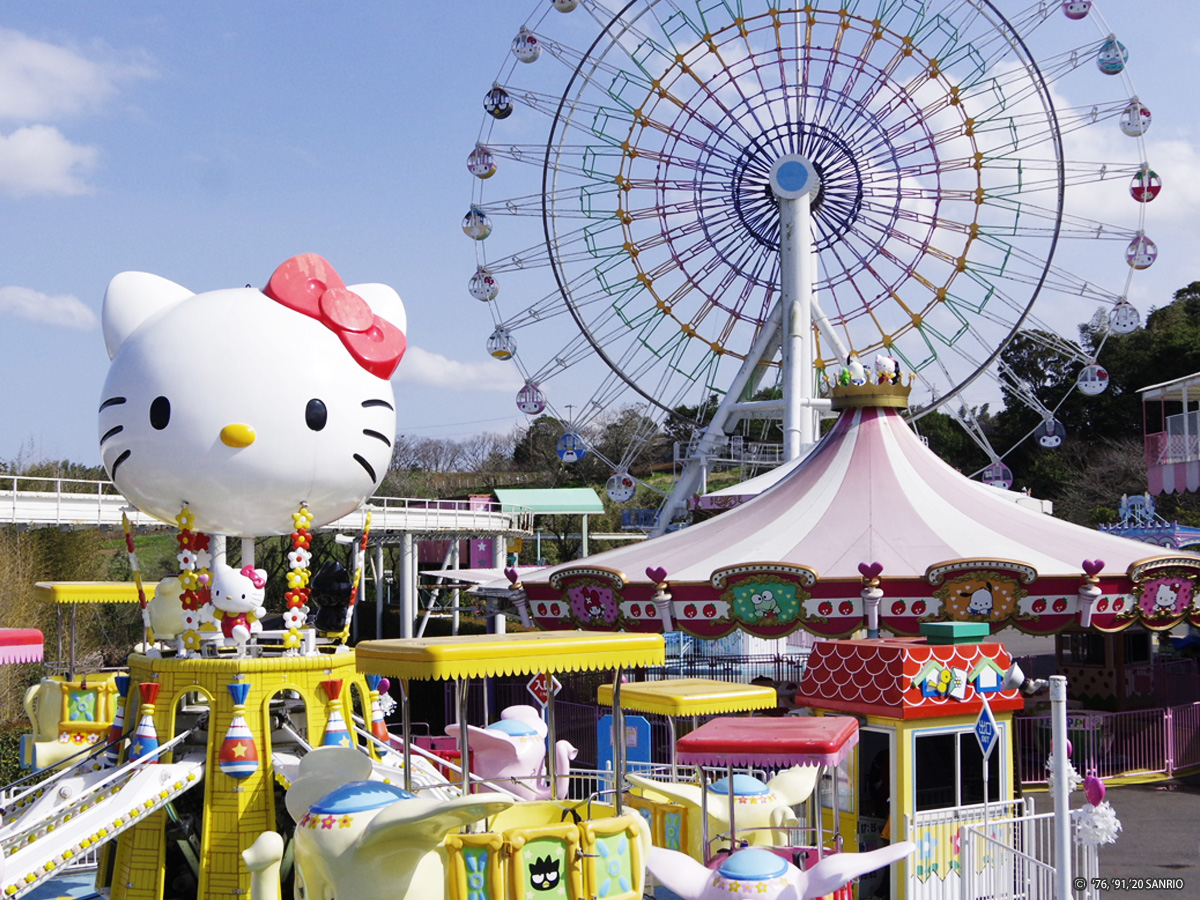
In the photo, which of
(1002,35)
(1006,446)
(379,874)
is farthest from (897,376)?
(1006,446)

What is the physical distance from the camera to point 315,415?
8461mm

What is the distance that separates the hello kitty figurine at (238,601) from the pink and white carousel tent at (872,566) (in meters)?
7.03

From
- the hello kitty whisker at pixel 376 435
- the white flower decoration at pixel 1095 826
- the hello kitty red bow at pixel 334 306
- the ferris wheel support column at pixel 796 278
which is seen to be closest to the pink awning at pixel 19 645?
the hello kitty whisker at pixel 376 435

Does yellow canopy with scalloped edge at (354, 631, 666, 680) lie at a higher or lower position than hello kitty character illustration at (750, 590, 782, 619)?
higher

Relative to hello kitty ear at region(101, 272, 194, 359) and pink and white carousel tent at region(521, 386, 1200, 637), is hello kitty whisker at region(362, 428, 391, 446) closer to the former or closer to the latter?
hello kitty ear at region(101, 272, 194, 359)

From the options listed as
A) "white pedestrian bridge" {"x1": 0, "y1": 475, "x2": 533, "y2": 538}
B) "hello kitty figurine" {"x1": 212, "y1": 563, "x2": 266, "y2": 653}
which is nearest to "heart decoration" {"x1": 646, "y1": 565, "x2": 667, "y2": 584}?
"white pedestrian bridge" {"x1": 0, "y1": 475, "x2": 533, "y2": 538}

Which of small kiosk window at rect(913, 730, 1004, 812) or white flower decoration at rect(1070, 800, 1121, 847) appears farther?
small kiosk window at rect(913, 730, 1004, 812)

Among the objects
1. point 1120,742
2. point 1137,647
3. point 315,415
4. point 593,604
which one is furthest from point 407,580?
point 315,415

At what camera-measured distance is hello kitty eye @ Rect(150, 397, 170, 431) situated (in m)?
8.34

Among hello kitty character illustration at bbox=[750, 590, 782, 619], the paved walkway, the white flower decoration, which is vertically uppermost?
hello kitty character illustration at bbox=[750, 590, 782, 619]

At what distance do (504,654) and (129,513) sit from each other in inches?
523

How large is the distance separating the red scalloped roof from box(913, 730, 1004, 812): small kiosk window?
29cm

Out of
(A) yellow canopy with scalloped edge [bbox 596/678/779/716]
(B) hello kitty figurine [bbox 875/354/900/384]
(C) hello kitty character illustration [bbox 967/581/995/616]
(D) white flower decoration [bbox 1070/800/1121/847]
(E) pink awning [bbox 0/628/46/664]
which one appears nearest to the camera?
(D) white flower decoration [bbox 1070/800/1121/847]

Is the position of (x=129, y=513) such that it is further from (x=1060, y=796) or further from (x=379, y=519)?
(x=1060, y=796)
